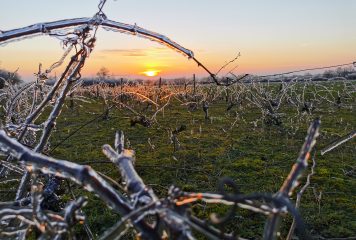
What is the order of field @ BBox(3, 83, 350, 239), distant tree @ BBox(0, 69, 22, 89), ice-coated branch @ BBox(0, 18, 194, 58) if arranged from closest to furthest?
1. ice-coated branch @ BBox(0, 18, 194, 58)
2. field @ BBox(3, 83, 350, 239)
3. distant tree @ BBox(0, 69, 22, 89)

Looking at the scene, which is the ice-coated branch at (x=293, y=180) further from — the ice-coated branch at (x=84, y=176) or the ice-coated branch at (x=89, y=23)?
the ice-coated branch at (x=89, y=23)

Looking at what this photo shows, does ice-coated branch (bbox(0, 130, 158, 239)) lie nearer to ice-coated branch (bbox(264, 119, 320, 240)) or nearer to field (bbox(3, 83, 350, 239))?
ice-coated branch (bbox(264, 119, 320, 240))

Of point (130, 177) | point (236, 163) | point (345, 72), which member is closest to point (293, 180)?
point (130, 177)

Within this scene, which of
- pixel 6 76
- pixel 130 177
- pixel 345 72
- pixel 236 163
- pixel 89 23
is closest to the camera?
pixel 130 177

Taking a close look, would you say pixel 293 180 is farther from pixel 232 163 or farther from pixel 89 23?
pixel 232 163

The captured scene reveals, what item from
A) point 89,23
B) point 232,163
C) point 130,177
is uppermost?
point 89,23

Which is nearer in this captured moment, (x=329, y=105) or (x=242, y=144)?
(x=242, y=144)

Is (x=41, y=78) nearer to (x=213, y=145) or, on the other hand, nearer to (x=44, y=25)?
(x=44, y=25)

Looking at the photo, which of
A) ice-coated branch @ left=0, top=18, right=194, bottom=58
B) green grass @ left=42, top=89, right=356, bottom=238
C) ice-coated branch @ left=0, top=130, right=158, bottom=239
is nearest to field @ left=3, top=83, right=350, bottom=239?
green grass @ left=42, top=89, right=356, bottom=238

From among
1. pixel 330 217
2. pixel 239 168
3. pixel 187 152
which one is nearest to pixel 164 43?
pixel 330 217

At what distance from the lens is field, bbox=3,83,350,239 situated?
17.6 ft

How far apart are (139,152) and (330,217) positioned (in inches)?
213

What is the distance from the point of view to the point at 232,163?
8477 millimetres

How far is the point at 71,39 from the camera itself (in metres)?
1.39
